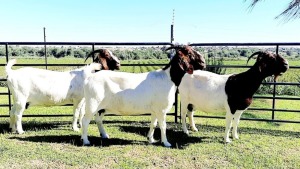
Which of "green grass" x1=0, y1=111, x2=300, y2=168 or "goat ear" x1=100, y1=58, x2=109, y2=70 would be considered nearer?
"green grass" x1=0, y1=111, x2=300, y2=168

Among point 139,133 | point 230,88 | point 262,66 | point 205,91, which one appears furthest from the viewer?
point 139,133

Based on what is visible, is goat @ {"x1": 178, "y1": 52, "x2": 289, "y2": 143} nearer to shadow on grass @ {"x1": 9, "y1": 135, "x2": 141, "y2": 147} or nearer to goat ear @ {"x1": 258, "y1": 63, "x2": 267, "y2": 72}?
goat ear @ {"x1": 258, "y1": 63, "x2": 267, "y2": 72}

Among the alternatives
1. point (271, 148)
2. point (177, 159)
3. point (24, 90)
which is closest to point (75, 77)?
point (24, 90)

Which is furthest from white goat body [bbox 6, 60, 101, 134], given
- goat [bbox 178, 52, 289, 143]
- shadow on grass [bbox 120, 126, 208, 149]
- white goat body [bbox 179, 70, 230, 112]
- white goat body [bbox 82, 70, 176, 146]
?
goat [bbox 178, 52, 289, 143]

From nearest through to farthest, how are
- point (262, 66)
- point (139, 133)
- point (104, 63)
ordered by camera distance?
point (262, 66)
point (104, 63)
point (139, 133)

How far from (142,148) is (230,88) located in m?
1.91

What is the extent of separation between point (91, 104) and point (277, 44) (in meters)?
4.32

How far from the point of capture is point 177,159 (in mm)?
4855

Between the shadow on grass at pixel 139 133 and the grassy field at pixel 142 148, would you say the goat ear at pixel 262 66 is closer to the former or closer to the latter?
the grassy field at pixel 142 148

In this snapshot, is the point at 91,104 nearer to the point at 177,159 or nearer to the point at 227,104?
the point at 177,159

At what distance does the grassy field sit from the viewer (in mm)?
4668

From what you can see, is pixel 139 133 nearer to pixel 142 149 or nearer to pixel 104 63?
pixel 142 149

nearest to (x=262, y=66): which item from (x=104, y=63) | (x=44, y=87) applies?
(x=104, y=63)

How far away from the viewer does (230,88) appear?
565cm
